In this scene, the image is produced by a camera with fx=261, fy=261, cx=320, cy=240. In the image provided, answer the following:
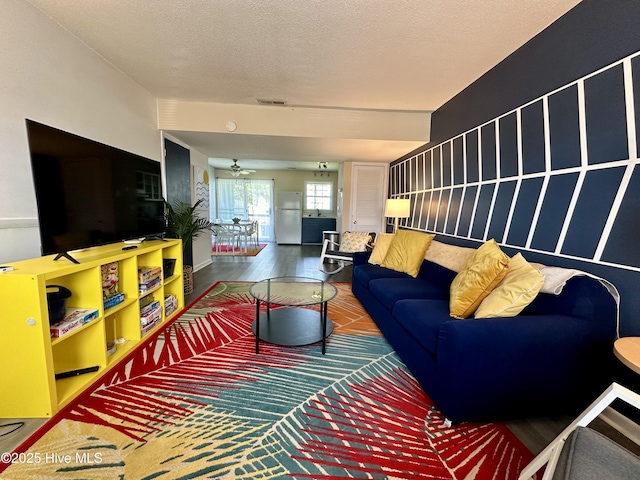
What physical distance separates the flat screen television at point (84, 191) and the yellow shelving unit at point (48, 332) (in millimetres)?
158

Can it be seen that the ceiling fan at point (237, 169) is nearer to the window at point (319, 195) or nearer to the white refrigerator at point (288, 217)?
the white refrigerator at point (288, 217)

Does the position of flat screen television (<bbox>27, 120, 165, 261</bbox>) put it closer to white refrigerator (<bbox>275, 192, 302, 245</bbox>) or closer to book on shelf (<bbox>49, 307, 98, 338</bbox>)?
book on shelf (<bbox>49, 307, 98, 338</bbox>)

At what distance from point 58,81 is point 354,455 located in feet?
10.3

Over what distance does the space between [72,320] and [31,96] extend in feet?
5.03

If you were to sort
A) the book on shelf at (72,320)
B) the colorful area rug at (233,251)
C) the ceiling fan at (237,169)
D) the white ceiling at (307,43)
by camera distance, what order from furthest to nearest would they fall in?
the ceiling fan at (237,169) < the colorful area rug at (233,251) < the white ceiling at (307,43) < the book on shelf at (72,320)

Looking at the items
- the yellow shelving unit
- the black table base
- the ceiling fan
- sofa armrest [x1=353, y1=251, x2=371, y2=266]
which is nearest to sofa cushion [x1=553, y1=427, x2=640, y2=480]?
the black table base

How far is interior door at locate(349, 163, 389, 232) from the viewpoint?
17.3 ft

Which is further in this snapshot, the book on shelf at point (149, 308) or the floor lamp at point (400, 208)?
the floor lamp at point (400, 208)

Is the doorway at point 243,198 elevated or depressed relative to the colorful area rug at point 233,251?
elevated

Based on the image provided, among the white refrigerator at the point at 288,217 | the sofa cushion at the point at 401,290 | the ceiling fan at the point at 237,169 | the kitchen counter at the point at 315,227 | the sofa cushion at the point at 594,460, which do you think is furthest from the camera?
the kitchen counter at the point at 315,227

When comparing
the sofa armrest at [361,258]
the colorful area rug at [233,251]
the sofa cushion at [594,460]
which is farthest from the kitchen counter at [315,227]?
the sofa cushion at [594,460]

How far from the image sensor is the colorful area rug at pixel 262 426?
1.16m

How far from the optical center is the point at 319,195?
8.77 meters

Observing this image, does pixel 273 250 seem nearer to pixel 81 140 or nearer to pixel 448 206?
pixel 448 206
